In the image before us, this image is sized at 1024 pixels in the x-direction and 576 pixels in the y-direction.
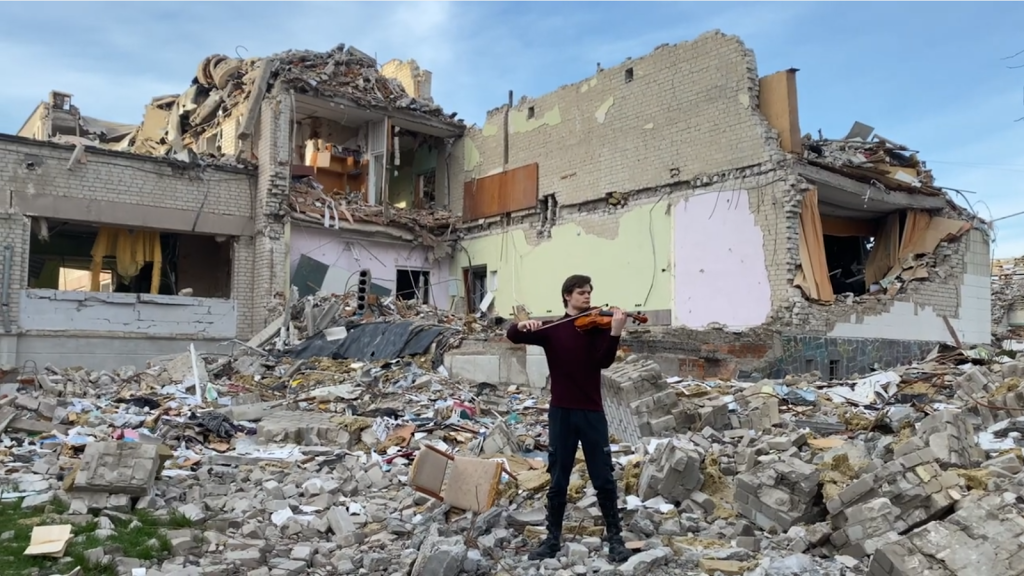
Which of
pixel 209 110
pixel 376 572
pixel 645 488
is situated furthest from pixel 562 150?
pixel 376 572

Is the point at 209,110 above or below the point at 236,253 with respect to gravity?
above

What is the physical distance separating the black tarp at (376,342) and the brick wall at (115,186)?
10.6ft

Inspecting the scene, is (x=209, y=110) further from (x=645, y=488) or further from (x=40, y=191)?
(x=645, y=488)

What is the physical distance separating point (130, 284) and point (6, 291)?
415 cm

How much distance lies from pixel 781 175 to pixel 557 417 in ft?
30.4

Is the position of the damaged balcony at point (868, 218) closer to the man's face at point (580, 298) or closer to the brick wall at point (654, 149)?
the brick wall at point (654, 149)

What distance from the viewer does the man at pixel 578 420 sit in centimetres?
390

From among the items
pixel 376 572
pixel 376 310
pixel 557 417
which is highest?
pixel 376 310

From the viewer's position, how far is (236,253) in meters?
15.7

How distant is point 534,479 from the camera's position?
5234mm

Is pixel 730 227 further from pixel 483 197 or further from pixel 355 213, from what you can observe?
pixel 355 213

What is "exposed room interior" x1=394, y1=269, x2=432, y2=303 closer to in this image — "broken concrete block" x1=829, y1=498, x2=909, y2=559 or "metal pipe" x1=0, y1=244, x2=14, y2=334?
"metal pipe" x1=0, y1=244, x2=14, y2=334

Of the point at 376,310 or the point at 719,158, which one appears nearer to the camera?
the point at 719,158

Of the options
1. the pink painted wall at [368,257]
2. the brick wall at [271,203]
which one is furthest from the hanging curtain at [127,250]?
the pink painted wall at [368,257]
